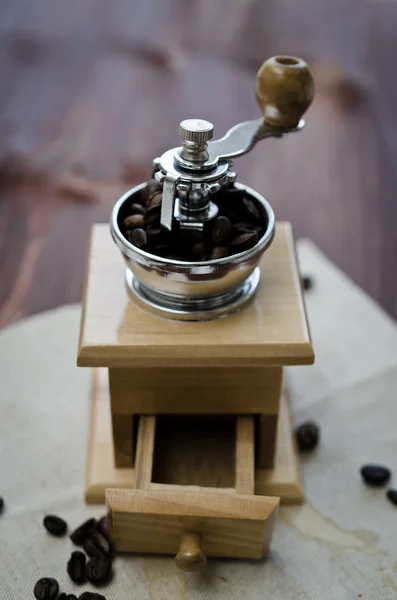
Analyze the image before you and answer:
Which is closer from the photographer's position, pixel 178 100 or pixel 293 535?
pixel 293 535

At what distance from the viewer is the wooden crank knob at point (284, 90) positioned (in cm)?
82

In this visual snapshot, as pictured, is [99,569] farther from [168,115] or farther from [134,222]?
[168,115]

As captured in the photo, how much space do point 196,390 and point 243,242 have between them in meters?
0.18

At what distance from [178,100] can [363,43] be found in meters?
0.50

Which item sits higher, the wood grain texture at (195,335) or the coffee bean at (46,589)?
the wood grain texture at (195,335)

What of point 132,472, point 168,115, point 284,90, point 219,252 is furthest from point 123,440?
point 168,115

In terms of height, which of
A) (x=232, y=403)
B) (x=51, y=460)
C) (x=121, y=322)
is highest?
(x=121, y=322)

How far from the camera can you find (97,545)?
34.0 inches

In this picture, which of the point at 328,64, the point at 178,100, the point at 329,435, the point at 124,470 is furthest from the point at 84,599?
the point at 328,64

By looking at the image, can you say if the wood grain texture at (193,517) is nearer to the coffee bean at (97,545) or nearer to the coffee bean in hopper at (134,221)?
the coffee bean at (97,545)

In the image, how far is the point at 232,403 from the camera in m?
0.88

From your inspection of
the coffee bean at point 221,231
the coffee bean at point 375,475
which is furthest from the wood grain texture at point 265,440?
the coffee bean at point 221,231

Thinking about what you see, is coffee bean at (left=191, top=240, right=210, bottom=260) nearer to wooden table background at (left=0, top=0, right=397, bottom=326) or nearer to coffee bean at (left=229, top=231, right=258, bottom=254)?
coffee bean at (left=229, top=231, right=258, bottom=254)

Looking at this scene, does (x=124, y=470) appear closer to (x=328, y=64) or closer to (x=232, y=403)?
(x=232, y=403)
